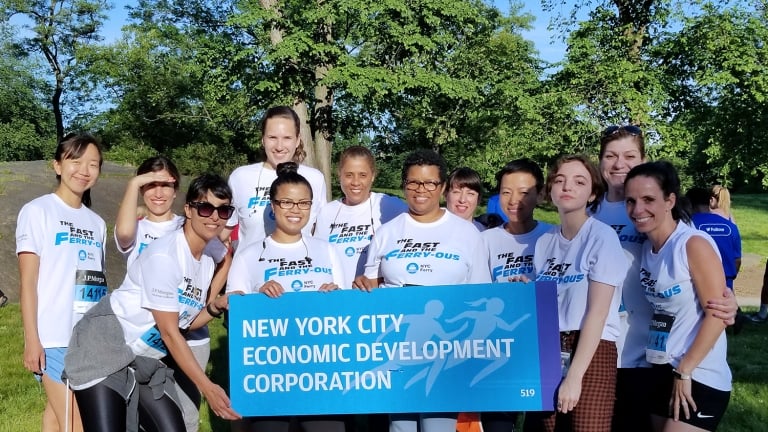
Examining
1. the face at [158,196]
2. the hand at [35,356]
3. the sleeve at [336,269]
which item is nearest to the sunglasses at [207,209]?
the sleeve at [336,269]

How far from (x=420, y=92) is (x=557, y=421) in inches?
658

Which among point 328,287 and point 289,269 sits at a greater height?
point 289,269

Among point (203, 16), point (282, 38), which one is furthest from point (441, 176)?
point (203, 16)

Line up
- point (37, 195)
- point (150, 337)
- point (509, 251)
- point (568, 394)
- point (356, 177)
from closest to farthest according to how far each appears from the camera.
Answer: point (568, 394) → point (150, 337) → point (509, 251) → point (356, 177) → point (37, 195)

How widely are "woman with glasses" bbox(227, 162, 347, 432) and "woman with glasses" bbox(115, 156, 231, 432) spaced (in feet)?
1.28

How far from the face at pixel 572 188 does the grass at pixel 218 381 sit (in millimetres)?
3755

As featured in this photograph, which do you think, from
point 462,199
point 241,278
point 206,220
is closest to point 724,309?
point 462,199

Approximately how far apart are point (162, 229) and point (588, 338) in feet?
10.8

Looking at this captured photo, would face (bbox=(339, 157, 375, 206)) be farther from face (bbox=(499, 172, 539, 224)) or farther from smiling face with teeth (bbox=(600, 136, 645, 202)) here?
smiling face with teeth (bbox=(600, 136, 645, 202))

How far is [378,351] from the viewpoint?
388cm

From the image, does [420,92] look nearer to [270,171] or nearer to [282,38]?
[282,38]

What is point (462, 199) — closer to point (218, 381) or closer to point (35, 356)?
point (35, 356)

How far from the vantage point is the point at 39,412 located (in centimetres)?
644

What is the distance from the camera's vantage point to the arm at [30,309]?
157 inches
